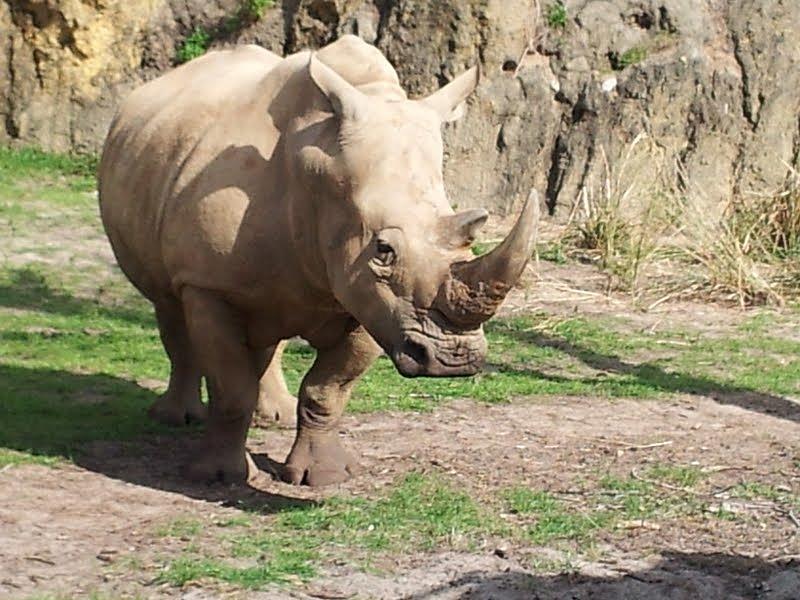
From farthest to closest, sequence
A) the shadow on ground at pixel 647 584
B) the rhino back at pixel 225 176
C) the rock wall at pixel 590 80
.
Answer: the rock wall at pixel 590 80, the rhino back at pixel 225 176, the shadow on ground at pixel 647 584

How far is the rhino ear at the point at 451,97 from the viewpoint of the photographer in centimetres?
654

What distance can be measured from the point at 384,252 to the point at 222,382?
1.13 meters

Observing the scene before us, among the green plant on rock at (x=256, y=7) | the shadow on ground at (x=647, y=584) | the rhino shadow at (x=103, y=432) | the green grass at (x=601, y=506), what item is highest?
the green plant on rock at (x=256, y=7)

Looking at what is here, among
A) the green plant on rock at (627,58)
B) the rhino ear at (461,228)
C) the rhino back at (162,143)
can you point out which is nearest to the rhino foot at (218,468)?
the rhino back at (162,143)

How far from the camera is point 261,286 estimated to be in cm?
651

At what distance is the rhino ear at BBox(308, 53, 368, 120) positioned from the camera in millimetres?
6164

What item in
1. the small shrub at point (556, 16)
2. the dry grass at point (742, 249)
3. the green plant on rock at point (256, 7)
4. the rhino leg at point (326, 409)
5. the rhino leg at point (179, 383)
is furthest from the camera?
the green plant on rock at point (256, 7)

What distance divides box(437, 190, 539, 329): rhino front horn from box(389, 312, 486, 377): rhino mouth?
0.05 meters

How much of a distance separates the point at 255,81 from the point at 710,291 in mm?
5600

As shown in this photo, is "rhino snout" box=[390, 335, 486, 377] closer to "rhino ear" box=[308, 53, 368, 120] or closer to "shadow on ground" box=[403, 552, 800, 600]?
"shadow on ground" box=[403, 552, 800, 600]

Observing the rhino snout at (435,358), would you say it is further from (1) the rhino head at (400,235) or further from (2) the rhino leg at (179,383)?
(2) the rhino leg at (179,383)

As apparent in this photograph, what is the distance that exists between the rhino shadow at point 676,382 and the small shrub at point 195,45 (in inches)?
221

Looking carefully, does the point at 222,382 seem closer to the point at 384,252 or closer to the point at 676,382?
the point at 384,252

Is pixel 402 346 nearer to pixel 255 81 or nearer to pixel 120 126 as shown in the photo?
pixel 255 81
